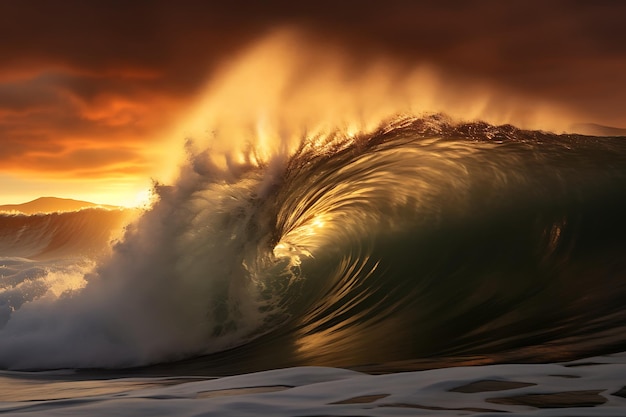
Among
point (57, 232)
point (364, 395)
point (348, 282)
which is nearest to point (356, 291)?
point (348, 282)

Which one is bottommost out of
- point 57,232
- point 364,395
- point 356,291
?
point 364,395

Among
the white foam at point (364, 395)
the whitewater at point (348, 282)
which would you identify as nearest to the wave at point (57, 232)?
the whitewater at point (348, 282)

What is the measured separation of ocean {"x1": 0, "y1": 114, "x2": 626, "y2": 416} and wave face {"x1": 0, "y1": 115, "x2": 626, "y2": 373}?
0.09ft

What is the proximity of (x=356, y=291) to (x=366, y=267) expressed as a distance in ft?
2.02

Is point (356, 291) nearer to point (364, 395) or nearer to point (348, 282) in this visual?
point (348, 282)

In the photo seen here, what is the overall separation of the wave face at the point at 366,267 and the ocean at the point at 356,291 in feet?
0.09

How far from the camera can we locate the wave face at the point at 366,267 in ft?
18.1

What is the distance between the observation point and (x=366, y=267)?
805 cm

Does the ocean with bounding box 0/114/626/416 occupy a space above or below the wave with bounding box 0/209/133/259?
below

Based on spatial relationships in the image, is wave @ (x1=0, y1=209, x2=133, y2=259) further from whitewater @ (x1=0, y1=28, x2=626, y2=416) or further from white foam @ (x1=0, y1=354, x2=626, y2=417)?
white foam @ (x1=0, y1=354, x2=626, y2=417)

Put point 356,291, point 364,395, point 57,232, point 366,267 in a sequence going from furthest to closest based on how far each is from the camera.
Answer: point 57,232
point 366,267
point 356,291
point 364,395

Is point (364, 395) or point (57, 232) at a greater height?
point (57, 232)

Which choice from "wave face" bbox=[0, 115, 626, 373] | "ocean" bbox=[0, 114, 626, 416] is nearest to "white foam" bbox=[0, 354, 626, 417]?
"ocean" bbox=[0, 114, 626, 416]

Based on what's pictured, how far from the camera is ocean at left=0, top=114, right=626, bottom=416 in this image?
3.41m
